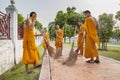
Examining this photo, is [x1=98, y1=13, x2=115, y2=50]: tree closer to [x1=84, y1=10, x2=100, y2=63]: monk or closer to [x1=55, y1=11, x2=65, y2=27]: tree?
[x1=84, y1=10, x2=100, y2=63]: monk

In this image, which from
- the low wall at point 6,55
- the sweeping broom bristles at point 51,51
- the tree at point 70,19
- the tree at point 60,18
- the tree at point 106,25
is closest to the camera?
the low wall at point 6,55

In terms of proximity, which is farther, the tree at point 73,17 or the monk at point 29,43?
the tree at point 73,17

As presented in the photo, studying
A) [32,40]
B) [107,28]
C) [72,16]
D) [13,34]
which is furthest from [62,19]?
[32,40]

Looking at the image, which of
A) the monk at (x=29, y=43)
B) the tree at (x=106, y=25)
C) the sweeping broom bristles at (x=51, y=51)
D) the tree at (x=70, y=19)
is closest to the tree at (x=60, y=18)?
the tree at (x=70, y=19)

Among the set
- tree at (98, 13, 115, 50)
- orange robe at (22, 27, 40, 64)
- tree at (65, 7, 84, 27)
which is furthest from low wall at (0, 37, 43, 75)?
tree at (65, 7, 84, 27)

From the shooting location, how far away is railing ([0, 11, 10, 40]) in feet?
42.1

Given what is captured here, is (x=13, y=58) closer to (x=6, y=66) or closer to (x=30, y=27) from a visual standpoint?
(x=6, y=66)

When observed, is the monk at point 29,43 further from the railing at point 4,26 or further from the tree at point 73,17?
the tree at point 73,17

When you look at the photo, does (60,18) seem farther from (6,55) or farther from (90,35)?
(90,35)

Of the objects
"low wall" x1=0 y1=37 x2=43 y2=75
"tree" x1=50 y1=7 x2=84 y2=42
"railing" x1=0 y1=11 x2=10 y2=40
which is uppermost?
"tree" x1=50 y1=7 x2=84 y2=42

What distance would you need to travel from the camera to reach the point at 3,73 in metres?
11.6

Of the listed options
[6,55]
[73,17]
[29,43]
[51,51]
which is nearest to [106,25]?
[51,51]

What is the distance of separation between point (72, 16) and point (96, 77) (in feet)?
186

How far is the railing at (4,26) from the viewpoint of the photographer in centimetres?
1282
